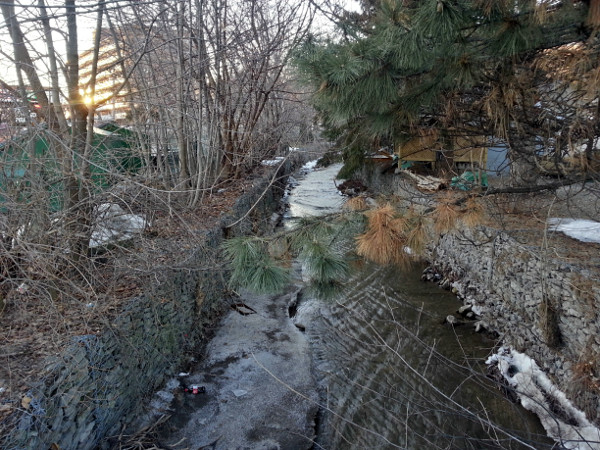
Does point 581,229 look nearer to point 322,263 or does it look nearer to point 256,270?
point 322,263

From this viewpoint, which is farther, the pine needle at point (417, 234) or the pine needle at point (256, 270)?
the pine needle at point (417, 234)

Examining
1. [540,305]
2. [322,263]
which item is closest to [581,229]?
[540,305]

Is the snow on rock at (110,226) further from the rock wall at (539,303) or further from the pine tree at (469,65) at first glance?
the rock wall at (539,303)

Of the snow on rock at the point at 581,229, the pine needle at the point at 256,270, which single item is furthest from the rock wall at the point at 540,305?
the pine needle at the point at 256,270

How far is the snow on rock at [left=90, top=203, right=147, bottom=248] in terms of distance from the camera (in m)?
4.78

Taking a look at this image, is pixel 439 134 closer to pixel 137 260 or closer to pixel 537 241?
pixel 537 241

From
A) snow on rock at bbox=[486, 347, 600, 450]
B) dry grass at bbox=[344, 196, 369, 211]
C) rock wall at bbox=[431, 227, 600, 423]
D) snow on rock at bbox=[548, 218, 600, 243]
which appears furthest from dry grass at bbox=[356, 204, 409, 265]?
snow on rock at bbox=[548, 218, 600, 243]

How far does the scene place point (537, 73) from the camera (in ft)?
10.9

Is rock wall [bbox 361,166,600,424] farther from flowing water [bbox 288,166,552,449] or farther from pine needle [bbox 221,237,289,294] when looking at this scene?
pine needle [bbox 221,237,289,294]

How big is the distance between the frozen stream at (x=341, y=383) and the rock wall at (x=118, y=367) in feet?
1.56

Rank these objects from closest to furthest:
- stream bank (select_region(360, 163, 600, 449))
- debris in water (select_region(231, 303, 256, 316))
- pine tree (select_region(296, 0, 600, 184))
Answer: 1. pine tree (select_region(296, 0, 600, 184))
2. stream bank (select_region(360, 163, 600, 449))
3. debris in water (select_region(231, 303, 256, 316))

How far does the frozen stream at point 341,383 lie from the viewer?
436 centimetres

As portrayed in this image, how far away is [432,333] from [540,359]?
1594 mm

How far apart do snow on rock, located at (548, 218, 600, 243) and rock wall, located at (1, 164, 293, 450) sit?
4.69 m
